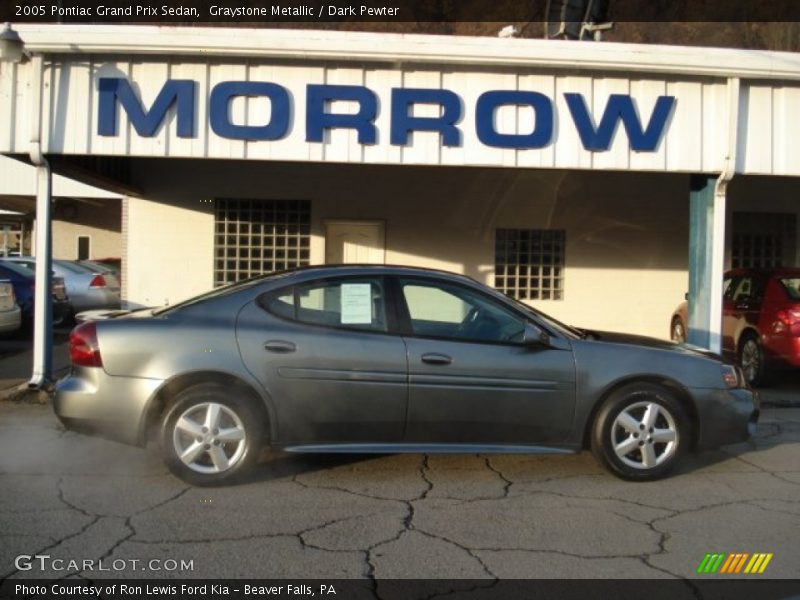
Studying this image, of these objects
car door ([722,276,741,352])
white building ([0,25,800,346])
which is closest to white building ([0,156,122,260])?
white building ([0,25,800,346])

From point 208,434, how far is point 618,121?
5.58 meters

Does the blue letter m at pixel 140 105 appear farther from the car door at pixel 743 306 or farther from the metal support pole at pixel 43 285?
the car door at pixel 743 306

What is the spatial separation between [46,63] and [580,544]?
23.4 ft

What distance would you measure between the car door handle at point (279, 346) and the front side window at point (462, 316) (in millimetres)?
863

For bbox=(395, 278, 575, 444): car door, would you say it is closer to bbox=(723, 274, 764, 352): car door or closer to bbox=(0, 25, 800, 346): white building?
bbox=(0, 25, 800, 346): white building

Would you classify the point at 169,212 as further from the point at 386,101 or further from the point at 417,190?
the point at 386,101

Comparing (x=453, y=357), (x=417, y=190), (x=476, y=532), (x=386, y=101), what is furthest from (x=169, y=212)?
(x=476, y=532)

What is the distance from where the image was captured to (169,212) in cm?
1271

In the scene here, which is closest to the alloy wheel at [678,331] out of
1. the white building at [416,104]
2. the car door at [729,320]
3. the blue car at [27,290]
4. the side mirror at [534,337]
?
the car door at [729,320]

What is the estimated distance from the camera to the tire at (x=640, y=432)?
6047mm

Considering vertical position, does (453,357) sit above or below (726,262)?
below

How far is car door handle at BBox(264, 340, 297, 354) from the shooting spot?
5797 millimetres

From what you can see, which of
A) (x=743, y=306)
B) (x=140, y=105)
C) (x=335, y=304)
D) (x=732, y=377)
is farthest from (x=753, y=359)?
(x=140, y=105)
